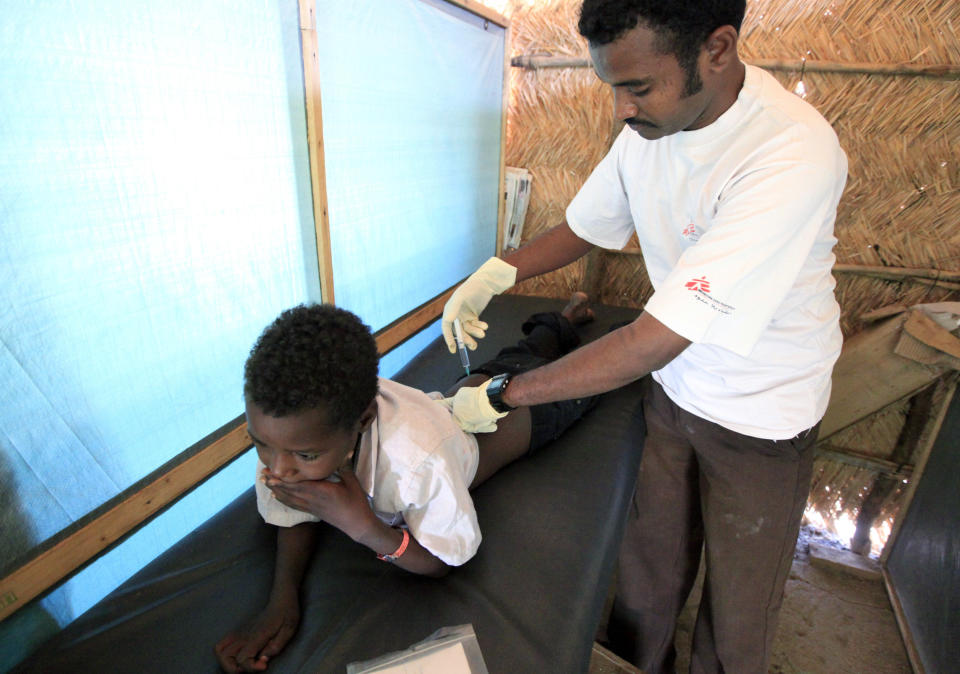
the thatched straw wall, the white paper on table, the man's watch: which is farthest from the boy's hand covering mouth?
the thatched straw wall

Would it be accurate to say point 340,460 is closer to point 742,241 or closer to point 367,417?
point 367,417

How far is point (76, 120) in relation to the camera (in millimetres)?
907

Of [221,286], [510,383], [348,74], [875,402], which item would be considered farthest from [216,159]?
[875,402]

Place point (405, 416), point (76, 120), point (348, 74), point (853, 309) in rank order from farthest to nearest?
point (853, 309)
point (348, 74)
point (405, 416)
point (76, 120)

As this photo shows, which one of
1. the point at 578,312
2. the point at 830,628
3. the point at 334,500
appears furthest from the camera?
the point at 578,312

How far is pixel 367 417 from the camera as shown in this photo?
3.21 ft

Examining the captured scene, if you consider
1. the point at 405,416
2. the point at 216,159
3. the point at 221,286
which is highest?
the point at 216,159

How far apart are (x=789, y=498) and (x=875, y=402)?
129 centimetres

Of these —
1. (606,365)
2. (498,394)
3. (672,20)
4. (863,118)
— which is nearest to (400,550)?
(498,394)

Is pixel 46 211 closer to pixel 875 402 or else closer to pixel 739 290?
pixel 739 290

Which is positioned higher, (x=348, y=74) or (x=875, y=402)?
(x=348, y=74)

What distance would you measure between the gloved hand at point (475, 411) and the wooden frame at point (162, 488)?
1.98 ft

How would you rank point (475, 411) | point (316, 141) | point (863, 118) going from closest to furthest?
point (475, 411)
point (316, 141)
point (863, 118)

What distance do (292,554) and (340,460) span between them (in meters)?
0.32
